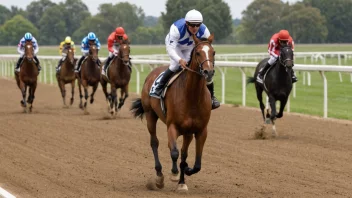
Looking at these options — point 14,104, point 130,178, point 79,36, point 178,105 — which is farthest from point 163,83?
point 79,36

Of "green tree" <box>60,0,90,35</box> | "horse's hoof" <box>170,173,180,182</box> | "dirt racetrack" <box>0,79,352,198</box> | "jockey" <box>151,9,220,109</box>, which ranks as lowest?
"dirt racetrack" <box>0,79,352,198</box>

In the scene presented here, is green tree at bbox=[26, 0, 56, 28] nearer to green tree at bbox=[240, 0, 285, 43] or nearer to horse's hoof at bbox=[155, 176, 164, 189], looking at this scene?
green tree at bbox=[240, 0, 285, 43]

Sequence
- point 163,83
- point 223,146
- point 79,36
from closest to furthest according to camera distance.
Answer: point 163,83
point 223,146
point 79,36

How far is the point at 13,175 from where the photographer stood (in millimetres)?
8070

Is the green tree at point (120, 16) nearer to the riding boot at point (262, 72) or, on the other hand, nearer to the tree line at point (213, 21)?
the tree line at point (213, 21)

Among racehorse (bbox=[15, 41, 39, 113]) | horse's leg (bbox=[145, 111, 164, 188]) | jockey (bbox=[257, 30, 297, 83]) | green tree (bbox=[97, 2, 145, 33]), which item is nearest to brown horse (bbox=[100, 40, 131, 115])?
racehorse (bbox=[15, 41, 39, 113])

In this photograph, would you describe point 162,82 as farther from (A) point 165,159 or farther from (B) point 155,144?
(A) point 165,159

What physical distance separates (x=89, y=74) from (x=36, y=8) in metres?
106

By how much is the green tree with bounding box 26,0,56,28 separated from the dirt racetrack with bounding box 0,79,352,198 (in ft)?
349

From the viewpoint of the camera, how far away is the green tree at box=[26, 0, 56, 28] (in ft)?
391

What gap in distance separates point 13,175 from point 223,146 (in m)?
3.35

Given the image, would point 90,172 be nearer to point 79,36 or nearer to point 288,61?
point 288,61

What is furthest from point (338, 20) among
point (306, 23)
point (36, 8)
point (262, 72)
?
point (36, 8)

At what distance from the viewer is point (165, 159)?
30.9ft
